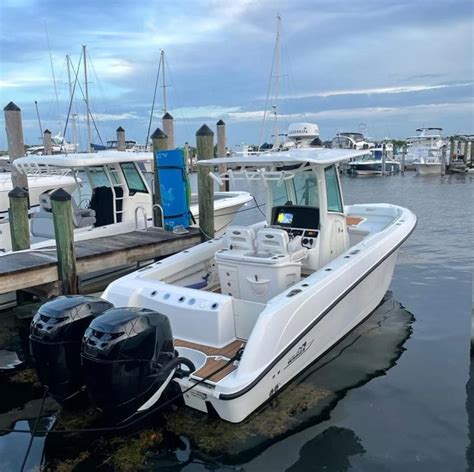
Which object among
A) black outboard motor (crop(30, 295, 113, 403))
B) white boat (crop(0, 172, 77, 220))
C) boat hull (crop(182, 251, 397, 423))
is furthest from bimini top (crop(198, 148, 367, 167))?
white boat (crop(0, 172, 77, 220))

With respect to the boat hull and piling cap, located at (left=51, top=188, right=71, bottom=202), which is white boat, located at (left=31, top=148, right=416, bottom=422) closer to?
the boat hull

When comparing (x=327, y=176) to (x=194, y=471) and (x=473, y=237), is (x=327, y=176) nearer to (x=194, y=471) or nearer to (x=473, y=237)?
(x=194, y=471)

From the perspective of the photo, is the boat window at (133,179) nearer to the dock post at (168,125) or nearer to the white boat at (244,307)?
the white boat at (244,307)

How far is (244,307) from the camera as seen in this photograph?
4.90 m

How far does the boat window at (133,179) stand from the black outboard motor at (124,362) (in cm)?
569

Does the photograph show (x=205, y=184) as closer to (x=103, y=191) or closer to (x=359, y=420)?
(x=103, y=191)

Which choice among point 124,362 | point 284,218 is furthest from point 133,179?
point 124,362

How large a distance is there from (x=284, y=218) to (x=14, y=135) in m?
6.26

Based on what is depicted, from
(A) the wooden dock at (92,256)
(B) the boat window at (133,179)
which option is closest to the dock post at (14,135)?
(B) the boat window at (133,179)

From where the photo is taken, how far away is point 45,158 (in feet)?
26.5

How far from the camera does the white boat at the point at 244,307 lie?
371 cm

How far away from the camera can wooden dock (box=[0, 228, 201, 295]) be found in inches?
247

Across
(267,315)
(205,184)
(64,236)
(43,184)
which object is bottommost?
(267,315)

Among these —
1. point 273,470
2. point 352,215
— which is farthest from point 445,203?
point 273,470
